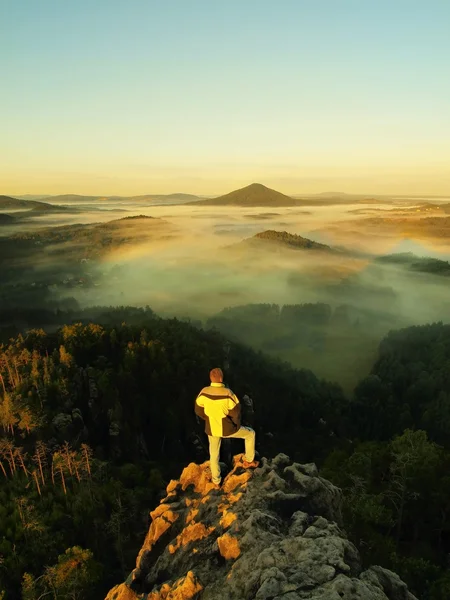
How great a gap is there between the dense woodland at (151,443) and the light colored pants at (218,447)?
7.20 metres

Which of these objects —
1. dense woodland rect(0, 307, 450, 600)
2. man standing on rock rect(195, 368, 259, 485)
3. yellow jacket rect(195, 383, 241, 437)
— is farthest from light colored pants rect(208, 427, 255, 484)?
dense woodland rect(0, 307, 450, 600)

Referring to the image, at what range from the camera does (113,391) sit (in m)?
105

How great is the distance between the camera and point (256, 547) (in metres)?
13.4

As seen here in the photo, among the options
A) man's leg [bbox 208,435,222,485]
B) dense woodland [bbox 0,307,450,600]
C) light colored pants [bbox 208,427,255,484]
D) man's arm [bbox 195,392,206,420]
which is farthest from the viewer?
dense woodland [bbox 0,307,450,600]

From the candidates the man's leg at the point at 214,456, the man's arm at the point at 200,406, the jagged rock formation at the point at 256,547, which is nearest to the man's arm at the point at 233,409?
the man's arm at the point at 200,406

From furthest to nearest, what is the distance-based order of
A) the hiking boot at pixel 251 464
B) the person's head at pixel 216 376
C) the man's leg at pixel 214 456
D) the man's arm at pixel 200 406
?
1. the hiking boot at pixel 251 464
2. the man's leg at pixel 214 456
3. the man's arm at pixel 200 406
4. the person's head at pixel 216 376

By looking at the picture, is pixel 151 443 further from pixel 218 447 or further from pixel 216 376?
pixel 216 376

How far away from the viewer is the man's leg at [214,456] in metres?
16.0

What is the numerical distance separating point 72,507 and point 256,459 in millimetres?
45500

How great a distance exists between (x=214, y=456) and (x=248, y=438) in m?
1.59

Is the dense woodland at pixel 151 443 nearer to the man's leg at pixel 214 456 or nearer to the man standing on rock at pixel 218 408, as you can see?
the man's leg at pixel 214 456

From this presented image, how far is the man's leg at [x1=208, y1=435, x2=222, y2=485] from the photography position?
1597 centimetres

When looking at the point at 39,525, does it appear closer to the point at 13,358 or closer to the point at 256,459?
the point at 256,459

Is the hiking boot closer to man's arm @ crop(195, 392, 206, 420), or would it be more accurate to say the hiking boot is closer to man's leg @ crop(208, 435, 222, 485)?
man's leg @ crop(208, 435, 222, 485)
